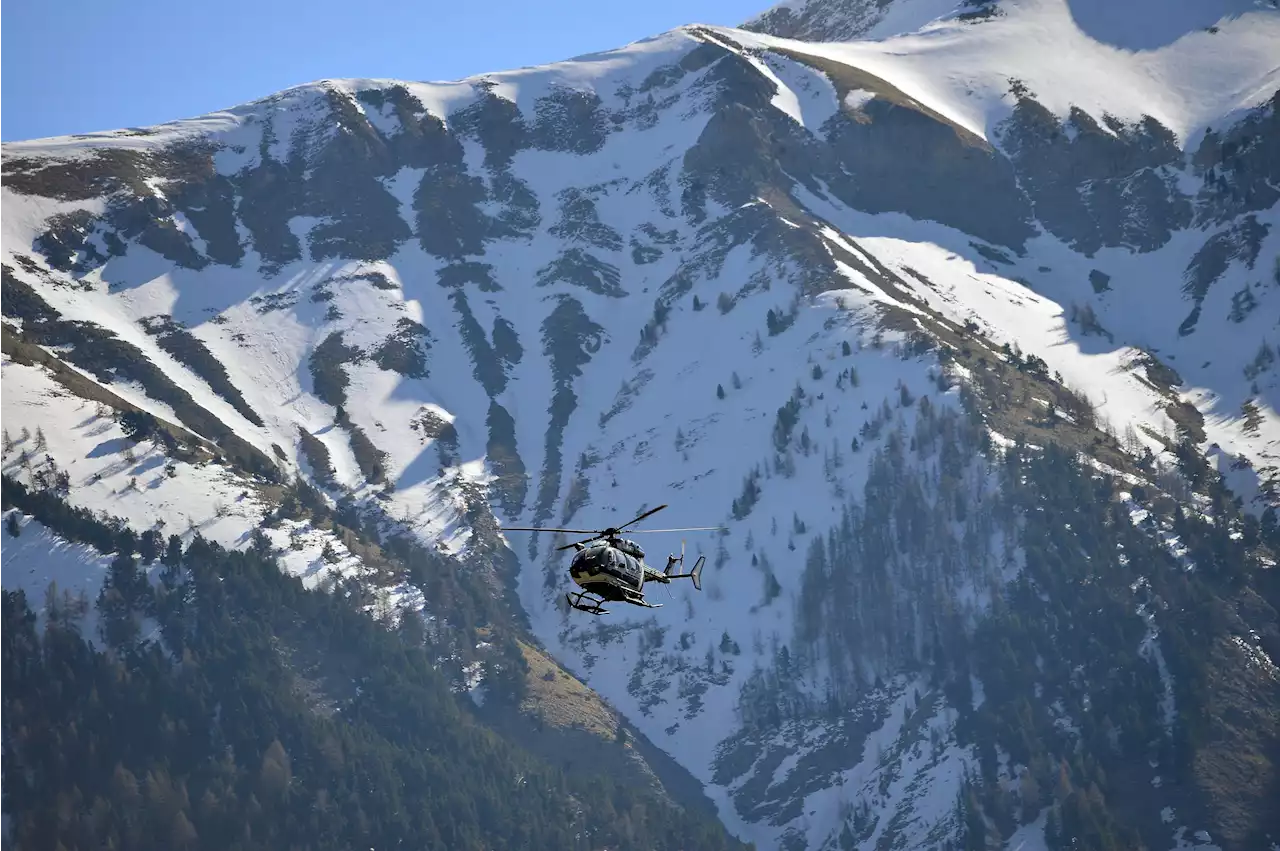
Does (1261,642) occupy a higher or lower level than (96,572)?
lower

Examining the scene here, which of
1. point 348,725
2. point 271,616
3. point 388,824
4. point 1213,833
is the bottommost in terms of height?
point 1213,833

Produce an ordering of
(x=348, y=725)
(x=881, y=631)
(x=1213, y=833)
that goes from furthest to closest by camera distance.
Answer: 1. (x=881, y=631)
2. (x=348, y=725)
3. (x=1213, y=833)

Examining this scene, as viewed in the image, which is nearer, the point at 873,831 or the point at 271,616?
the point at 873,831

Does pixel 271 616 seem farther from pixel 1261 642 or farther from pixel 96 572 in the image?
pixel 1261 642

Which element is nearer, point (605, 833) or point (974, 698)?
Result: point (605, 833)

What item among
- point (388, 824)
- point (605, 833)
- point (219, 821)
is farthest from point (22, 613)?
point (605, 833)

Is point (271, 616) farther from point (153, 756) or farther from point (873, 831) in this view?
point (873, 831)

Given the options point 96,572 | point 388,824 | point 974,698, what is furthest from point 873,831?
point 96,572

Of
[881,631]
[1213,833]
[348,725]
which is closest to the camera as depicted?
[1213,833]

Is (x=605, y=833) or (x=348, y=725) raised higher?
(x=348, y=725)
